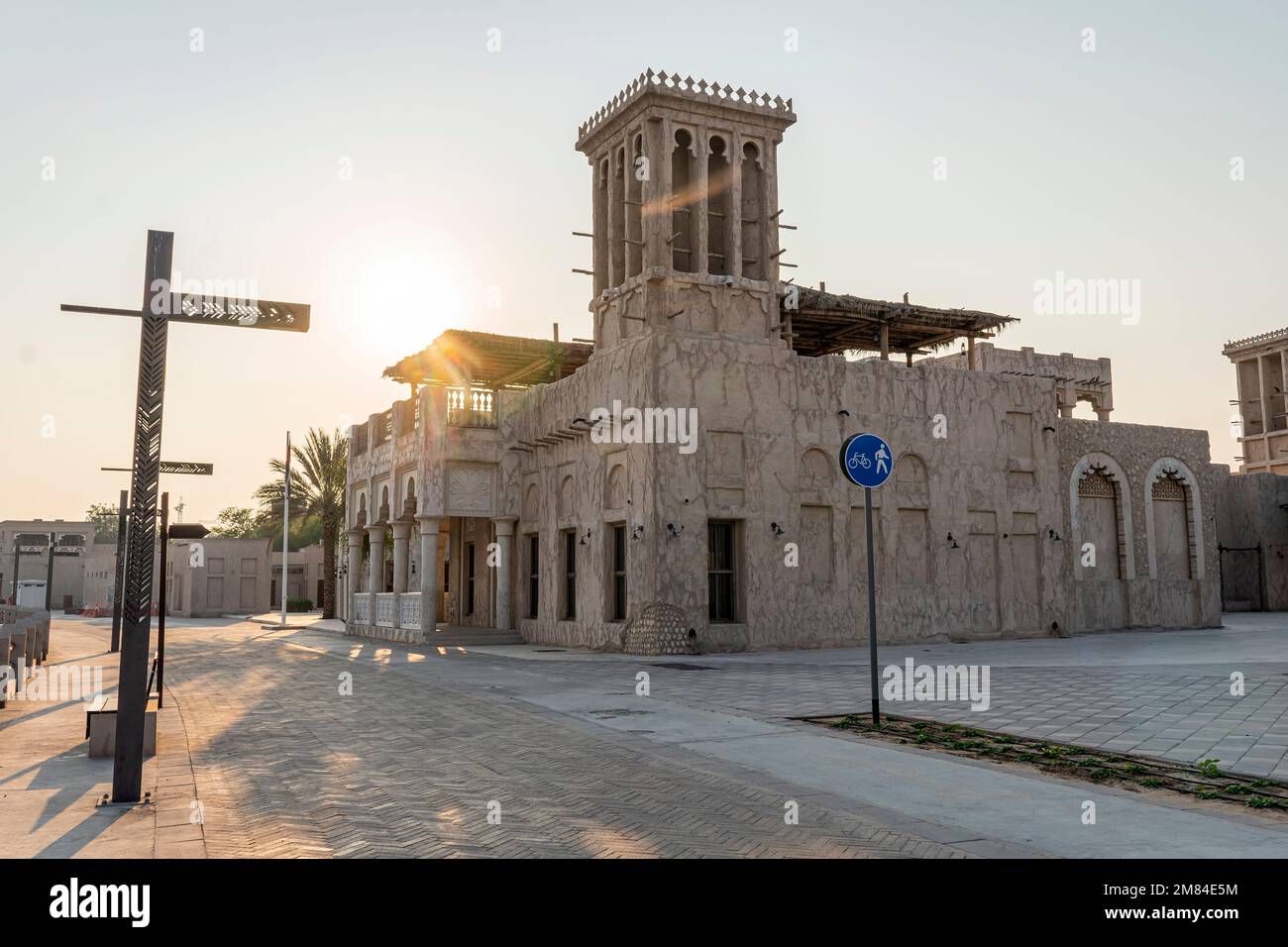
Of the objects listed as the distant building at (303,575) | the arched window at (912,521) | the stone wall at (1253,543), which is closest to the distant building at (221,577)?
the distant building at (303,575)

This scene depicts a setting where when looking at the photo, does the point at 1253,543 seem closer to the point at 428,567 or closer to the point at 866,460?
the point at 428,567

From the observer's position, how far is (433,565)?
29.7 m

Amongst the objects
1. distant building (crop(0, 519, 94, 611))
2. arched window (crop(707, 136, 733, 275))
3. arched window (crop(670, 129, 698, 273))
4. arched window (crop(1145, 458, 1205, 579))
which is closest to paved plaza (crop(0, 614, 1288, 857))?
arched window (crop(670, 129, 698, 273))

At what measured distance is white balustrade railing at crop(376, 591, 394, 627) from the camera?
3200 centimetres

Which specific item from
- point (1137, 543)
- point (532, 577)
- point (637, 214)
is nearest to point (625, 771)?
point (637, 214)

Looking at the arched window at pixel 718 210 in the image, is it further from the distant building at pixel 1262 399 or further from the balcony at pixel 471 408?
the distant building at pixel 1262 399

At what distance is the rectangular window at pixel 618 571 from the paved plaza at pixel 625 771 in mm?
7416

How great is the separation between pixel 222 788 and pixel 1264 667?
15.4 meters

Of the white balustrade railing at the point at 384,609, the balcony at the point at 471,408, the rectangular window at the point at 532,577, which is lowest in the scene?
the white balustrade railing at the point at 384,609

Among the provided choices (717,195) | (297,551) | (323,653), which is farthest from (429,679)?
(297,551)

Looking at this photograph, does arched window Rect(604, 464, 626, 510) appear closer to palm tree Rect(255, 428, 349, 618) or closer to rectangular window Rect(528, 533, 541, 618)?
rectangular window Rect(528, 533, 541, 618)

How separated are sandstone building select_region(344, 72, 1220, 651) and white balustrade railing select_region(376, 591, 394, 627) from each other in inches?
5.6

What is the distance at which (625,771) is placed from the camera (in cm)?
847

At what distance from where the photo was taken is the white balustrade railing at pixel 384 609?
3200cm
